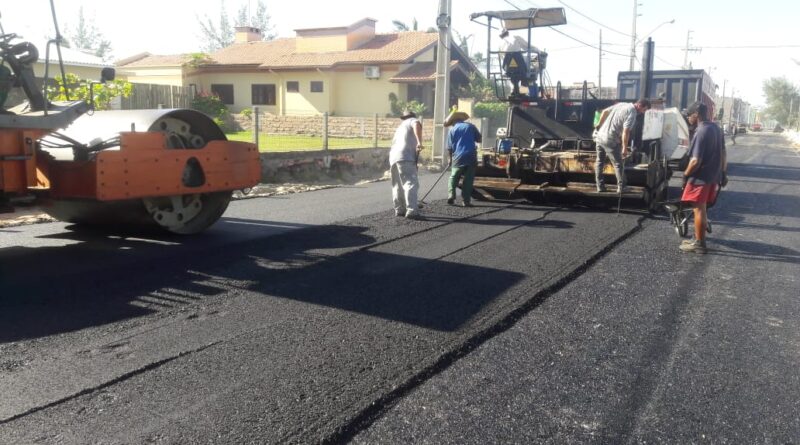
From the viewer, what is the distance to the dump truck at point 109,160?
5.50 meters

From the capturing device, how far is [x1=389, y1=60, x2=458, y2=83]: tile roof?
3106 cm

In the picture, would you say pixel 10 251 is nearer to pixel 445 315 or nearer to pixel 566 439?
pixel 445 315

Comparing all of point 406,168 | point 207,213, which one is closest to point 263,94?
point 406,168

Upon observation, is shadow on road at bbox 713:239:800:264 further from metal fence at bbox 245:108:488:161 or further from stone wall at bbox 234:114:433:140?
stone wall at bbox 234:114:433:140

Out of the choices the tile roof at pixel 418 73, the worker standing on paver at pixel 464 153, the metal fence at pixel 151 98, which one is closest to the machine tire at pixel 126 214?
the worker standing on paver at pixel 464 153

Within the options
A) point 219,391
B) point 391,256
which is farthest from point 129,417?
point 391,256

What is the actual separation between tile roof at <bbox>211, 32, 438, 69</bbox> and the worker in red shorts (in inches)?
990

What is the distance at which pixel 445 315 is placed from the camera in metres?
4.88

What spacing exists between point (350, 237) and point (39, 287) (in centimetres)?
334

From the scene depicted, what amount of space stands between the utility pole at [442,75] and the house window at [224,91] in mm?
19079

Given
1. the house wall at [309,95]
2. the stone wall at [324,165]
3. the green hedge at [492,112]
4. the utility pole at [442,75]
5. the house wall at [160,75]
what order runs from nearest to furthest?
the stone wall at [324,165]
the utility pole at [442,75]
the green hedge at [492,112]
the house wall at [309,95]
the house wall at [160,75]

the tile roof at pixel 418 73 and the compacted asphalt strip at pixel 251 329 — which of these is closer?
the compacted asphalt strip at pixel 251 329

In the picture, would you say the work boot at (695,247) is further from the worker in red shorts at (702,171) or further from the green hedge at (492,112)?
the green hedge at (492,112)

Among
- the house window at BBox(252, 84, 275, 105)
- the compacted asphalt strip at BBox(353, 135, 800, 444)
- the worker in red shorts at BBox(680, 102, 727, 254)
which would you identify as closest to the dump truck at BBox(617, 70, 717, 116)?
the worker in red shorts at BBox(680, 102, 727, 254)
